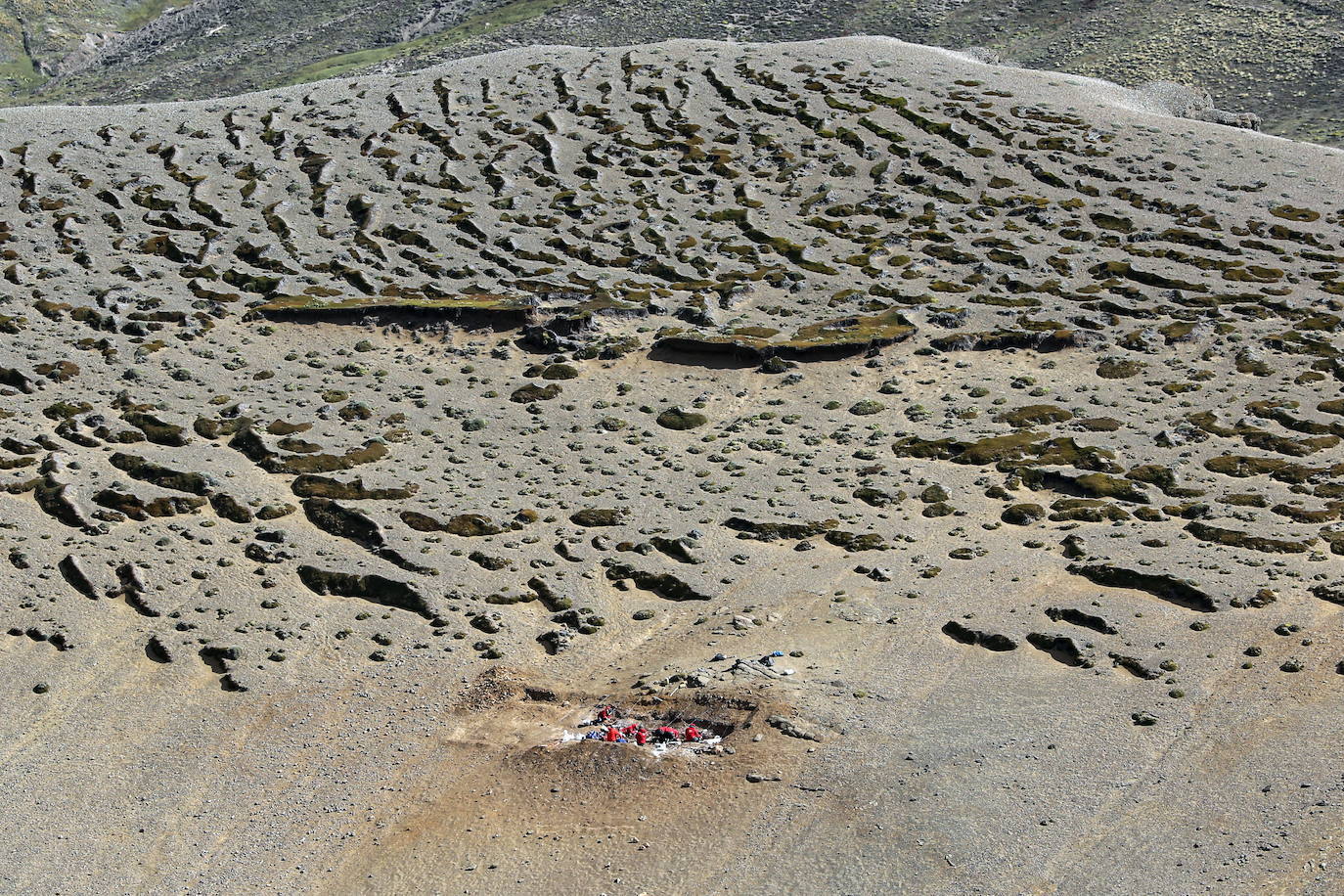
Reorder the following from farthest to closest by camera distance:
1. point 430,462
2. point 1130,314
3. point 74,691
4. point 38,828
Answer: point 1130,314, point 430,462, point 74,691, point 38,828

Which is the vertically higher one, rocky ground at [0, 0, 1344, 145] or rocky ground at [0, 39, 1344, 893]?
rocky ground at [0, 0, 1344, 145]

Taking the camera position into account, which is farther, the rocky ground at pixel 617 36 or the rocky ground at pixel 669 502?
the rocky ground at pixel 617 36

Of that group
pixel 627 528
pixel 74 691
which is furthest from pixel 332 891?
pixel 627 528

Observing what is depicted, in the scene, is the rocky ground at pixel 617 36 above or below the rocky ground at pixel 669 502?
above

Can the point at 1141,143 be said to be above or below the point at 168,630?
above

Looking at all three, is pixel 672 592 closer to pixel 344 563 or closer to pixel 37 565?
pixel 344 563

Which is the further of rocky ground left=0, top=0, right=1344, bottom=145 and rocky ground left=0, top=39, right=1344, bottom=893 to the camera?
rocky ground left=0, top=0, right=1344, bottom=145

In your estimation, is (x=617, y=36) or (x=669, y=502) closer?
(x=669, y=502)

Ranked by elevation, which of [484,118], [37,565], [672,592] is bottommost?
[672,592]
